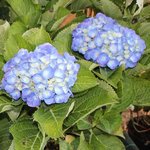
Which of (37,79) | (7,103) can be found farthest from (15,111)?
(37,79)

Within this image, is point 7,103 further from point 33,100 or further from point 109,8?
point 109,8

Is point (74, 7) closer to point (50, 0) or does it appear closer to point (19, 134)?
point (50, 0)

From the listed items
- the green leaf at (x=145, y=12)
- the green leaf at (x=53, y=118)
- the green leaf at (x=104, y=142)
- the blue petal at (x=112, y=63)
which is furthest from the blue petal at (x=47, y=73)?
the green leaf at (x=145, y=12)

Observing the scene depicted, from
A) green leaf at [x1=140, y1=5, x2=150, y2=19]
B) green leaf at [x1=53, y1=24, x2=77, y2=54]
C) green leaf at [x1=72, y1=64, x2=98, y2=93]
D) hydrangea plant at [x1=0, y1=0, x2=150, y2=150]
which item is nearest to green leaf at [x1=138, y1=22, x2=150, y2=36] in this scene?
hydrangea plant at [x1=0, y1=0, x2=150, y2=150]

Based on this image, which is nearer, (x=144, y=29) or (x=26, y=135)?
(x=26, y=135)

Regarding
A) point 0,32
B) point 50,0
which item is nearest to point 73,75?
point 0,32

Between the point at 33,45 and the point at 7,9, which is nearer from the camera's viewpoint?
the point at 33,45

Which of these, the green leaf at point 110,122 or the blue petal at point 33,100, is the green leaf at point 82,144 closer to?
the green leaf at point 110,122
